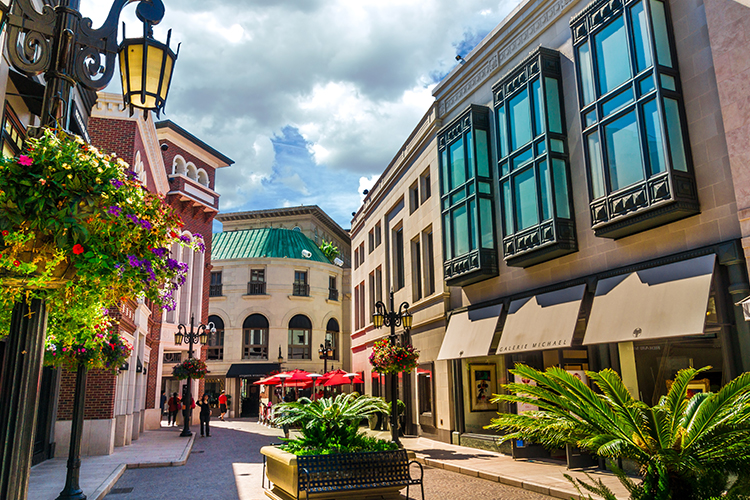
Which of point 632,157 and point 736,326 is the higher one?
point 632,157

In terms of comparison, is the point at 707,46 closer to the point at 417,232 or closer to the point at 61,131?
the point at 61,131

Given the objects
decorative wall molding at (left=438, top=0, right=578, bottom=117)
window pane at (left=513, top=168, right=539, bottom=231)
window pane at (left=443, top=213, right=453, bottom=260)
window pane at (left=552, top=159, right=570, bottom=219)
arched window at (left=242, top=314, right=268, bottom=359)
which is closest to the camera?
window pane at (left=552, top=159, right=570, bottom=219)

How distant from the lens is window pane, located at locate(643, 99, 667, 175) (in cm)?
1156

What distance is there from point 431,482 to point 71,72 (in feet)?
36.2

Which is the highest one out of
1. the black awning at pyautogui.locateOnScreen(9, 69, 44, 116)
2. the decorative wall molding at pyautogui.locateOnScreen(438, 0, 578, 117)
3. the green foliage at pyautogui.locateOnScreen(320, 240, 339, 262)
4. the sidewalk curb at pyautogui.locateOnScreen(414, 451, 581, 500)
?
the green foliage at pyautogui.locateOnScreen(320, 240, 339, 262)

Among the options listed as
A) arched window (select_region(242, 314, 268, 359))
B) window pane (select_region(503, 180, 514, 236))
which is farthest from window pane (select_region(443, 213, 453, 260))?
arched window (select_region(242, 314, 268, 359))

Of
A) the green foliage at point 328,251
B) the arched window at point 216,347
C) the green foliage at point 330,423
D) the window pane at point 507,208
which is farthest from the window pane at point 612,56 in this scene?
the green foliage at point 328,251

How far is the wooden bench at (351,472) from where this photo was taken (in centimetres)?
792

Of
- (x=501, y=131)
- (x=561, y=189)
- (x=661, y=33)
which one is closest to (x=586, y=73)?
(x=661, y=33)

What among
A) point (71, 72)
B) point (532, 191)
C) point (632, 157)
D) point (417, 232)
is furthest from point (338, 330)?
point (71, 72)

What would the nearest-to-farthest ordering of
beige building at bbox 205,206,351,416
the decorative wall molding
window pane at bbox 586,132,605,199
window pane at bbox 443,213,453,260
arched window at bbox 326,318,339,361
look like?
window pane at bbox 586,132,605,199 → the decorative wall molding → window pane at bbox 443,213,453,260 → beige building at bbox 205,206,351,416 → arched window at bbox 326,318,339,361

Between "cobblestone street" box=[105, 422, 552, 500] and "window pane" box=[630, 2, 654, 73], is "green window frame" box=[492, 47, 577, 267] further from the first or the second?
"cobblestone street" box=[105, 422, 552, 500]

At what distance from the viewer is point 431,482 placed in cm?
1266

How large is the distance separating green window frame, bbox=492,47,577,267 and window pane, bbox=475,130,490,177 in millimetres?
1072
